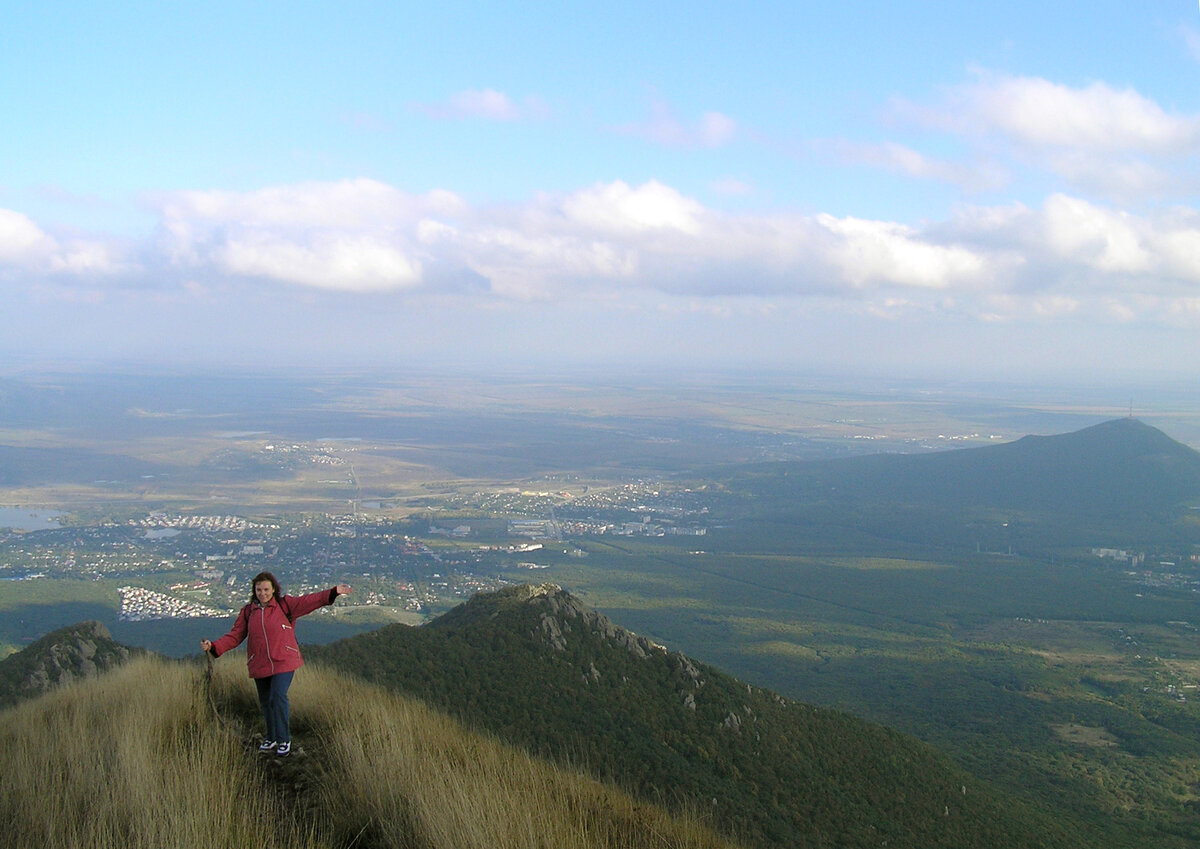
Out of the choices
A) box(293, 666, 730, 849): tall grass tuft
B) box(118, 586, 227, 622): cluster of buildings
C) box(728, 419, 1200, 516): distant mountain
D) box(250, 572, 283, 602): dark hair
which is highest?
box(250, 572, 283, 602): dark hair

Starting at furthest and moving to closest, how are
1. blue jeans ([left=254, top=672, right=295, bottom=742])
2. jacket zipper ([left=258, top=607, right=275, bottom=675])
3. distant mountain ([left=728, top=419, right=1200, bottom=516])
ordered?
1. distant mountain ([left=728, top=419, right=1200, bottom=516])
2. jacket zipper ([left=258, top=607, right=275, bottom=675])
3. blue jeans ([left=254, top=672, right=295, bottom=742])

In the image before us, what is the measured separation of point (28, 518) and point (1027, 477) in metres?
114

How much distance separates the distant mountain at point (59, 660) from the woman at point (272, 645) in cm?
1226

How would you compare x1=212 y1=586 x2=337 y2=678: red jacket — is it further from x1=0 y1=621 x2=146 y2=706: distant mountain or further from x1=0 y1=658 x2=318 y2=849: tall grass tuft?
x1=0 y1=621 x2=146 y2=706: distant mountain

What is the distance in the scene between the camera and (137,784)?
4883mm

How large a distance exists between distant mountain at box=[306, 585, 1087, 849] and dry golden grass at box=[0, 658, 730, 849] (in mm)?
7160

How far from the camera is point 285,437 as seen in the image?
13588cm

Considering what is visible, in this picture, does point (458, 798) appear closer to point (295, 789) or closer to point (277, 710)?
point (295, 789)

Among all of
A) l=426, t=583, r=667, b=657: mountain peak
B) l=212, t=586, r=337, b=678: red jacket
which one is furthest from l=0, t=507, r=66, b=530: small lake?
l=212, t=586, r=337, b=678: red jacket

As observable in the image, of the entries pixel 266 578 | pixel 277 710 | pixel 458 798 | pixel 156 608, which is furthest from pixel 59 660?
pixel 156 608

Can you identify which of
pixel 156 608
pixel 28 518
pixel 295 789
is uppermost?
pixel 295 789

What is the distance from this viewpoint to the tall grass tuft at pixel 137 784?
4.34 metres

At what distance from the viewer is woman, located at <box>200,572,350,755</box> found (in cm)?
667

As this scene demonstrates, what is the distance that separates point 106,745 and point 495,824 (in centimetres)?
337
